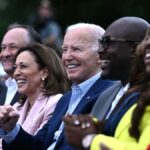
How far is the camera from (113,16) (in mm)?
20375

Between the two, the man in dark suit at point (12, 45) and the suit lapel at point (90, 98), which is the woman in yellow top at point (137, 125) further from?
the man in dark suit at point (12, 45)

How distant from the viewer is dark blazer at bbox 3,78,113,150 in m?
7.71

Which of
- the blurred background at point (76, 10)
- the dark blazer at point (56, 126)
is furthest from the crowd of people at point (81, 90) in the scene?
the blurred background at point (76, 10)

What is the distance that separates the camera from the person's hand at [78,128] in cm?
624

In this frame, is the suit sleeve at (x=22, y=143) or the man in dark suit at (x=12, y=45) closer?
the suit sleeve at (x=22, y=143)

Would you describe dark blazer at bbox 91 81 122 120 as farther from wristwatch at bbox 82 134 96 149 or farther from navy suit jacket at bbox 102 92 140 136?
wristwatch at bbox 82 134 96 149

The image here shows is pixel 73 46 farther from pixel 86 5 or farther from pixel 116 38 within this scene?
pixel 86 5

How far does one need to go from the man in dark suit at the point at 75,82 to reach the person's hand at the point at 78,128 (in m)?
1.57

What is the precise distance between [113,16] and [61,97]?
Result: 477 inches

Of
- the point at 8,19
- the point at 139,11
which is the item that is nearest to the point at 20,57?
the point at 139,11

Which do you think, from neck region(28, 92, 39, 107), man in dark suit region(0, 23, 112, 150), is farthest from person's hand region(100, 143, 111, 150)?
neck region(28, 92, 39, 107)

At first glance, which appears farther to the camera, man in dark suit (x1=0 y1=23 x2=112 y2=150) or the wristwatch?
man in dark suit (x1=0 y1=23 x2=112 y2=150)

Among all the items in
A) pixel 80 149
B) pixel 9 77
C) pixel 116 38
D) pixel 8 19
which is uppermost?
pixel 116 38

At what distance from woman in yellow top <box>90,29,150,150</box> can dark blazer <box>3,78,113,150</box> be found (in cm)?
144
